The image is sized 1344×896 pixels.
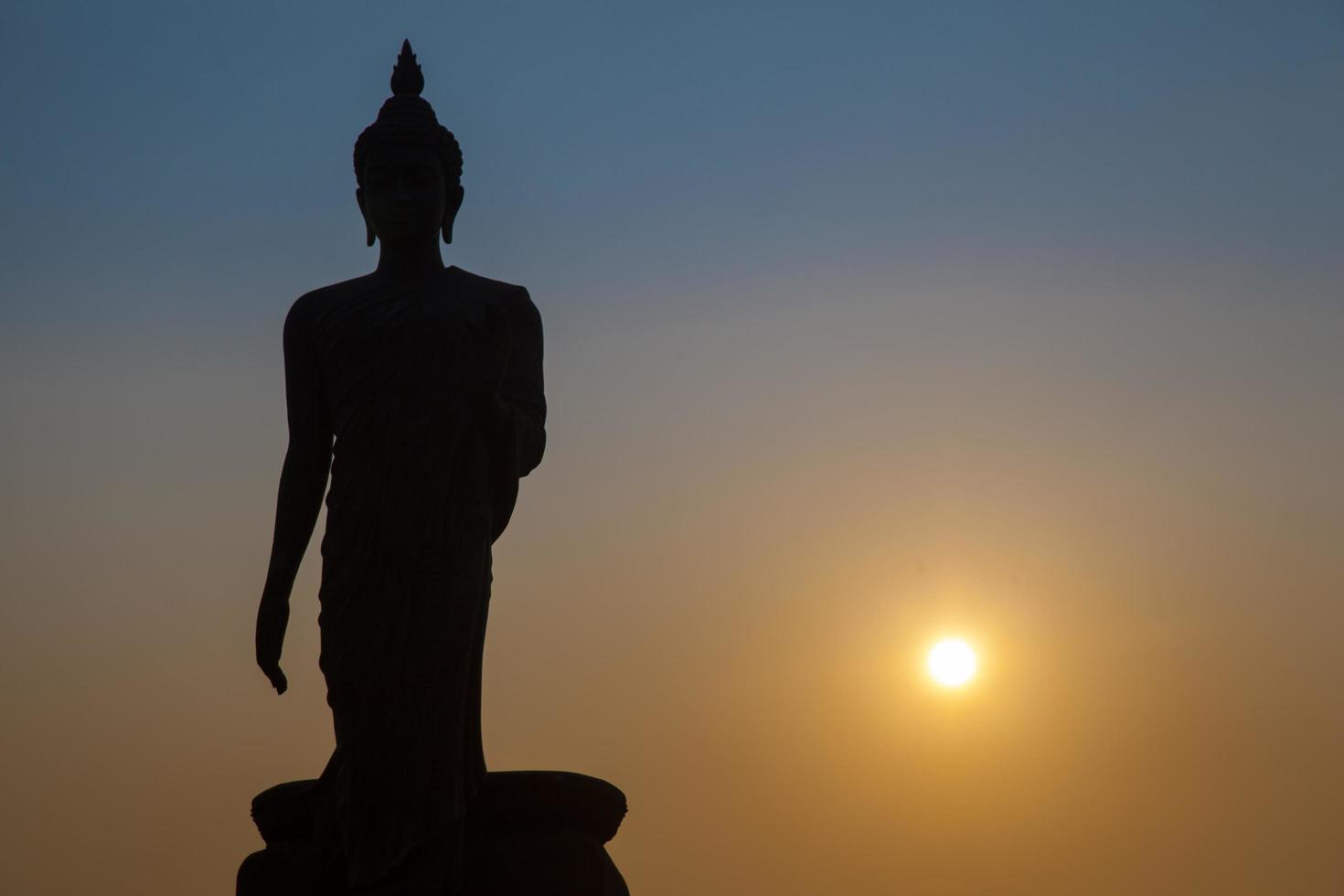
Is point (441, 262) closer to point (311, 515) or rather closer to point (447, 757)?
point (311, 515)

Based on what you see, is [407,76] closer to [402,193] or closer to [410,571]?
[402,193]

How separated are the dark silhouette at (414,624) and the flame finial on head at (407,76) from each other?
3.45 feet

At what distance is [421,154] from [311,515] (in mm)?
1880

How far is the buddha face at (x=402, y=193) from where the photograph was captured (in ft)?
27.2

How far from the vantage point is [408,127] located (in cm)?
831

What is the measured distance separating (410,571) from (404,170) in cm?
207

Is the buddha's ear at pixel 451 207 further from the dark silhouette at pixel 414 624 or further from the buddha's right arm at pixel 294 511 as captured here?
the buddha's right arm at pixel 294 511

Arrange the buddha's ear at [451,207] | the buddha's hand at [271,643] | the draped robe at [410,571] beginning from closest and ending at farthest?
the draped robe at [410,571] < the buddha's hand at [271,643] < the buddha's ear at [451,207]

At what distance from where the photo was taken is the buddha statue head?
27.2 ft

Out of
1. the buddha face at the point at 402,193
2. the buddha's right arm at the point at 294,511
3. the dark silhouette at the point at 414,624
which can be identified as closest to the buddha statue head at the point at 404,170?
the buddha face at the point at 402,193

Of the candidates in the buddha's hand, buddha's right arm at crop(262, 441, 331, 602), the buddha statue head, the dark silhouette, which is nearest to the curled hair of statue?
the buddha statue head

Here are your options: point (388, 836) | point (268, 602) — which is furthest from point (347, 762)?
point (268, 602)

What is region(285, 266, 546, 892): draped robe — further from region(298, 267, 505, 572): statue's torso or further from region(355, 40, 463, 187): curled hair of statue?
region(355, 40, 463, 187): curled hair of statue

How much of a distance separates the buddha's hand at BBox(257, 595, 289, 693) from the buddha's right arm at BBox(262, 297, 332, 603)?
0.10 meters
